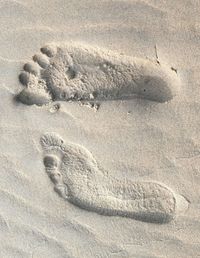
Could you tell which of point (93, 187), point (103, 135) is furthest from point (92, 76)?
point (93, 187)

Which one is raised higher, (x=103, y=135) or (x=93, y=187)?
(x=103, y=135)

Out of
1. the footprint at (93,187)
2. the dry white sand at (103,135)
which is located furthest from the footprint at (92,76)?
the footprint at (93,187)

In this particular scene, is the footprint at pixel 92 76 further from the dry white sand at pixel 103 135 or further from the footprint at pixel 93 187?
the footprint at pixel 93 187

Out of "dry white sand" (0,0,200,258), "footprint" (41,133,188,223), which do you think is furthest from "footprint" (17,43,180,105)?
"footprint" (41,133,188,223)

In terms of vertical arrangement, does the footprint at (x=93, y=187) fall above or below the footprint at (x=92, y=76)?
below

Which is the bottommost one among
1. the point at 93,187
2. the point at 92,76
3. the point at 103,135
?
the point at 93,187

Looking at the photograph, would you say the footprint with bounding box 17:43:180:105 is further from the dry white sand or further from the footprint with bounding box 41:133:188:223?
the footprint with bounding box 41:133:188:223

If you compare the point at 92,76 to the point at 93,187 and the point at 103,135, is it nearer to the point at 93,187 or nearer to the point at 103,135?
the point at 103,135
